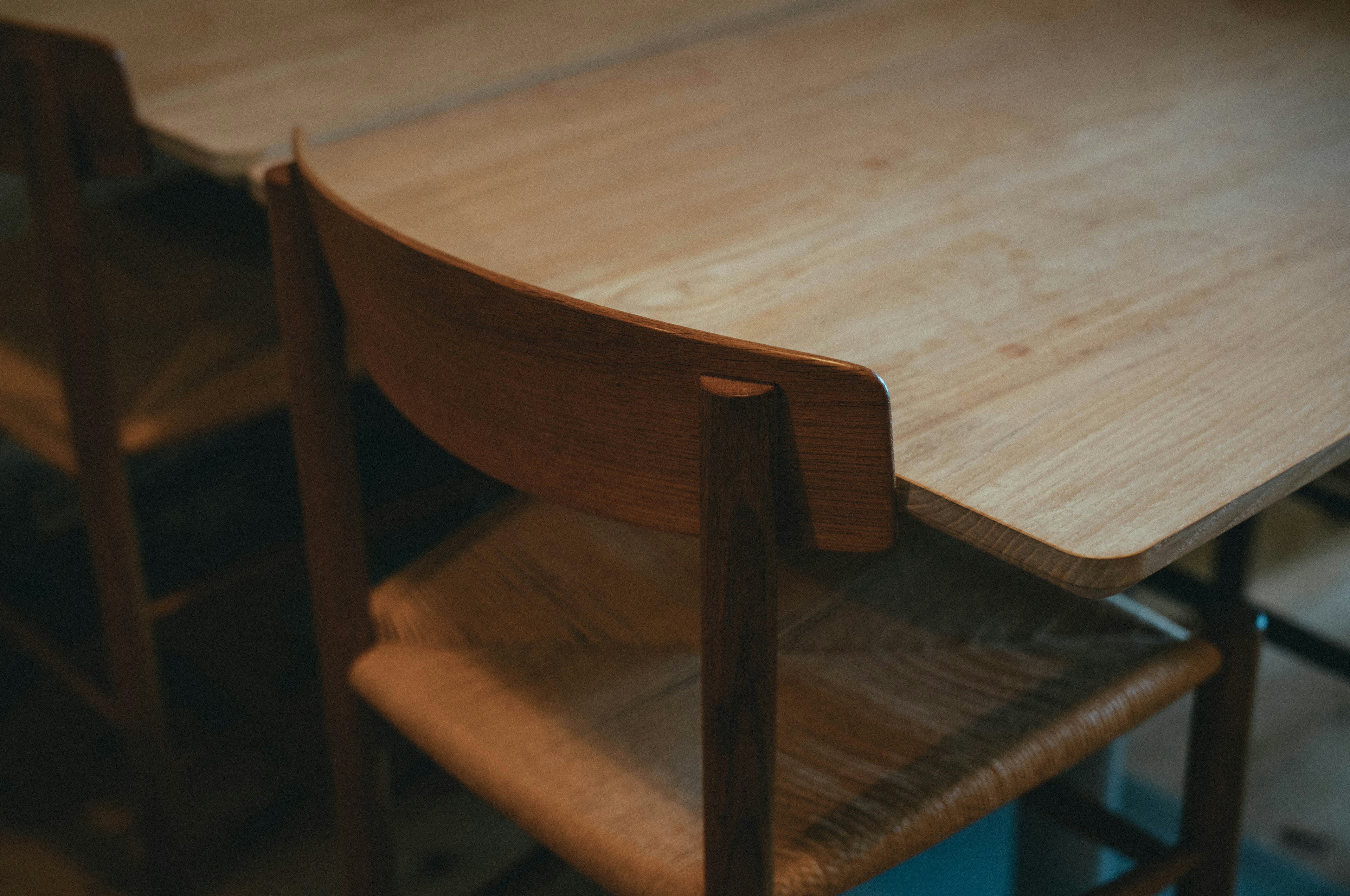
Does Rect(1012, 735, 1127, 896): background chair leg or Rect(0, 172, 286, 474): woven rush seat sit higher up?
Rect(0, 172, 286, 474): woven rush seat

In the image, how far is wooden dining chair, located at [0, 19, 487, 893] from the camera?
3.24ft

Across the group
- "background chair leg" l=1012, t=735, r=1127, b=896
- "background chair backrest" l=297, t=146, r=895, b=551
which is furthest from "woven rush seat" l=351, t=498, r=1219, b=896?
"background chair leg" l=1012, t=735, r=1127, b=896

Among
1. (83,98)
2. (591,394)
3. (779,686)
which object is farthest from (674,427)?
(83,98)

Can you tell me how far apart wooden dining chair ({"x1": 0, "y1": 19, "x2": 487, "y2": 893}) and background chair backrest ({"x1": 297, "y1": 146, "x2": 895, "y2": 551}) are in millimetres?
429

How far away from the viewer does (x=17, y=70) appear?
968 millimetres

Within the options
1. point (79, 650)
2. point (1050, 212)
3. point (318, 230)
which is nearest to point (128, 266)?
point (79, 650)

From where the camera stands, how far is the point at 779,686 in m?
0.79

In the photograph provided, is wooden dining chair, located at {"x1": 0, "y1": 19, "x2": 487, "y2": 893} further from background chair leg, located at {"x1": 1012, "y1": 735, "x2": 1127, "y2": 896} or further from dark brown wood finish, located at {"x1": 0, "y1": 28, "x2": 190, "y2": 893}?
background chair leg, located at {"x1": 1012, "y1": 735, "x2": 1127, "y2": 896}

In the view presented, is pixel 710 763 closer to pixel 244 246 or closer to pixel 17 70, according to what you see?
pixel 17 70

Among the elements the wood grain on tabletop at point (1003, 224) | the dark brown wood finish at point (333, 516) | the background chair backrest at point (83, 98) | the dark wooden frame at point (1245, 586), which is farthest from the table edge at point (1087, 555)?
the background chair backrest at point (83, 98)

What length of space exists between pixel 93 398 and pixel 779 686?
66 centimetres

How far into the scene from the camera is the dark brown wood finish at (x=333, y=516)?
29.1 inches

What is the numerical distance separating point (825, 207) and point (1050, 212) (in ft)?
0.47

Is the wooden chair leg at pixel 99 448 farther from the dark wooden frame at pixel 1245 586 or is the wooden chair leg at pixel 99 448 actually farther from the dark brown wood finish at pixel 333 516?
the dark wooden frame at pixel 1245 586
